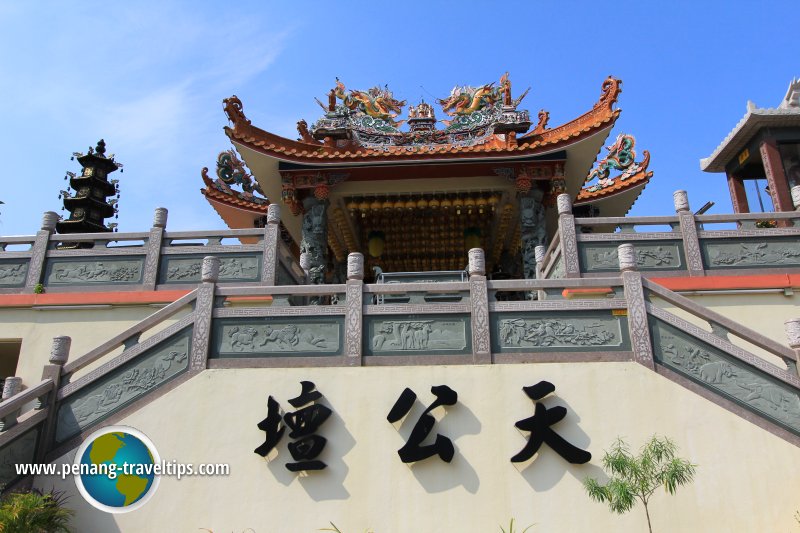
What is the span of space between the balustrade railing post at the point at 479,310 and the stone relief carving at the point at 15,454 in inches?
173

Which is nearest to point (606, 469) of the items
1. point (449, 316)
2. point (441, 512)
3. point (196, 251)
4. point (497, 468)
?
point (497, 468)

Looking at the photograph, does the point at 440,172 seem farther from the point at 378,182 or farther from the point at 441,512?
the point at 441,512

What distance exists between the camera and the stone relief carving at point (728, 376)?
19.0 ft

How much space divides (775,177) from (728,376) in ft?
21.9

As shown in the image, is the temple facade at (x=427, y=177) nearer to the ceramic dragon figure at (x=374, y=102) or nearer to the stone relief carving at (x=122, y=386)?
the ceramic dragon figure at (x=374, y=102)

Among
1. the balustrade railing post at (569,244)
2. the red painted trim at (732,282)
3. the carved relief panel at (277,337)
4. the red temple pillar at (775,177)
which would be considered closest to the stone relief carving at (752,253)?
the red painted trim at (732,282)

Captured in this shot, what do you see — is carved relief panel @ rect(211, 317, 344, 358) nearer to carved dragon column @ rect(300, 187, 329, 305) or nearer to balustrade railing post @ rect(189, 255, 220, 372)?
balustrade railing post @ rect(189, 255, 220, 372)

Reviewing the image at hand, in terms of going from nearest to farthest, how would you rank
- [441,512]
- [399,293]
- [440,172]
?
[441,512] → [399,293] → [440,172]

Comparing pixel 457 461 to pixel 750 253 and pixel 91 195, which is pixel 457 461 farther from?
pixel 91 195

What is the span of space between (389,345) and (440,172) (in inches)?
192

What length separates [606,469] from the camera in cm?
562

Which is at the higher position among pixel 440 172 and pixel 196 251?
pixel 440 172

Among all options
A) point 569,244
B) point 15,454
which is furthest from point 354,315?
point 15,454

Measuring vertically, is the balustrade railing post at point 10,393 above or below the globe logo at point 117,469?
above
